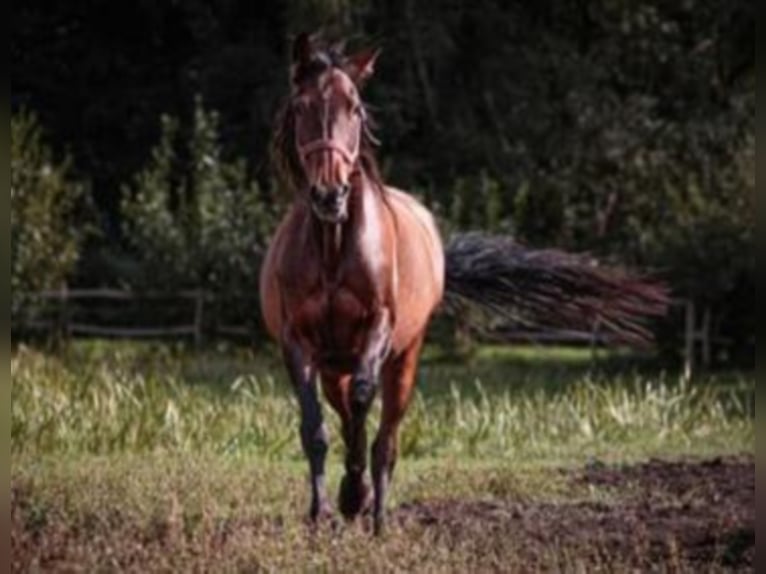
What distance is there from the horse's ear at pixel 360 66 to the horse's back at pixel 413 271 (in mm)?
772

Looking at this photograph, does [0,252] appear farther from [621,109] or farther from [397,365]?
[621,109]

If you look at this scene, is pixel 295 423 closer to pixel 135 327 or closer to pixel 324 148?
pixel 324 148

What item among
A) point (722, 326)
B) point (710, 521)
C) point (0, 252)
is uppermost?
point (0, 252)

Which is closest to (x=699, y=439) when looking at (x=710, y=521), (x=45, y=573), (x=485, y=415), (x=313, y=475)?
(x=485, y=415)

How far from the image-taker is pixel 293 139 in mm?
8320

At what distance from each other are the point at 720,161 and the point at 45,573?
84.7ft

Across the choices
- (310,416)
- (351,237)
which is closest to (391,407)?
(310,416)

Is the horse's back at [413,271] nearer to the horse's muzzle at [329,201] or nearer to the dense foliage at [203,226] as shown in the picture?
the horse's muzzle at [329,201]

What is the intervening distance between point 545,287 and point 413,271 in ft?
8.72

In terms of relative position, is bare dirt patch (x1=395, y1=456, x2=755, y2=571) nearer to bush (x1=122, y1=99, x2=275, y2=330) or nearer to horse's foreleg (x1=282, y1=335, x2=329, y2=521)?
horse's foreleg (x1=282, y1=335, x2=329, y2=521)

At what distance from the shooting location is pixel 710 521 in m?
8.82

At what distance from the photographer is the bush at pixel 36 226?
26.1 m

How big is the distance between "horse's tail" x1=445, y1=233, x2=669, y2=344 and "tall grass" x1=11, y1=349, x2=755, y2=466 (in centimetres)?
155

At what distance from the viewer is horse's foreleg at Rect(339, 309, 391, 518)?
8359mm
